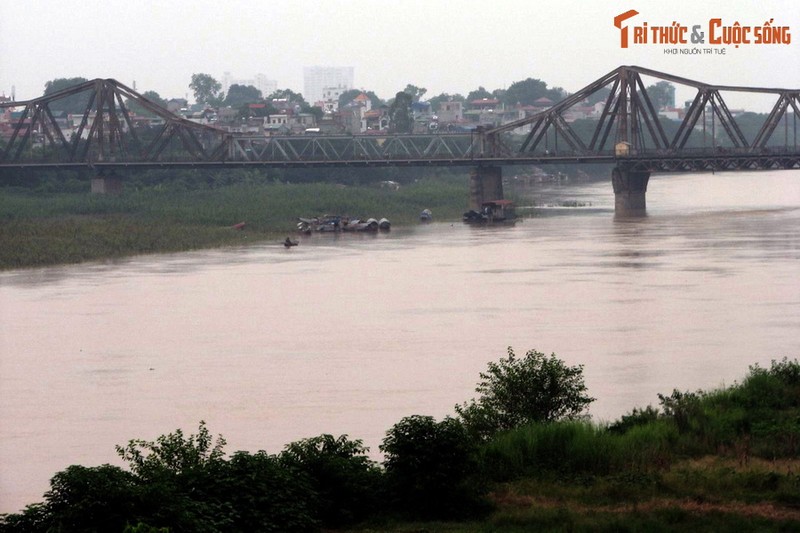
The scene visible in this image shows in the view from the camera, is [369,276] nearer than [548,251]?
Yes

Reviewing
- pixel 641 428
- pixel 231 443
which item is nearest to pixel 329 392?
pixel 231 443

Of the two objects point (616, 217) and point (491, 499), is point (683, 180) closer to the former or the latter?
point (616, 217)

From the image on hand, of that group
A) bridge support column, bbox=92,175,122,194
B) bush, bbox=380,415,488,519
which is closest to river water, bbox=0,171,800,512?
bush, bbox=380,415,488,519

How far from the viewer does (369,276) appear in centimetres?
5497

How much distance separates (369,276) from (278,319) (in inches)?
511

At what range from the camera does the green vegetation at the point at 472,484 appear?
1723 cm

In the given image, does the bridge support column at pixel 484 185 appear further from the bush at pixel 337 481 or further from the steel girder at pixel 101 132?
the bush at pixel 337 481

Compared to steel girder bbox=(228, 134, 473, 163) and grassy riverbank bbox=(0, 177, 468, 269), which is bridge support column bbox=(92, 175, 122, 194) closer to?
grassy riverbank bbox=(0, 177, 468, 269)

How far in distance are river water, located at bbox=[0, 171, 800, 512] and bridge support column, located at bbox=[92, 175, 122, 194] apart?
118 feet

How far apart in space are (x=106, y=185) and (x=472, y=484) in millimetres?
87953

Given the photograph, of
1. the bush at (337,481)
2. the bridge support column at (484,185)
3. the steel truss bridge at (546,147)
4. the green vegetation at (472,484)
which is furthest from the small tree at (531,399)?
the bridge support column at (484,185)

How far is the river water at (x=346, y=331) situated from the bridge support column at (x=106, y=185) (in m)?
35.9

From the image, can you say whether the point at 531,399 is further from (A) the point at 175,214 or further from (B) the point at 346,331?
(A) the point at 175,214

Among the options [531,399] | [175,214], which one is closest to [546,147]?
[175,214]
